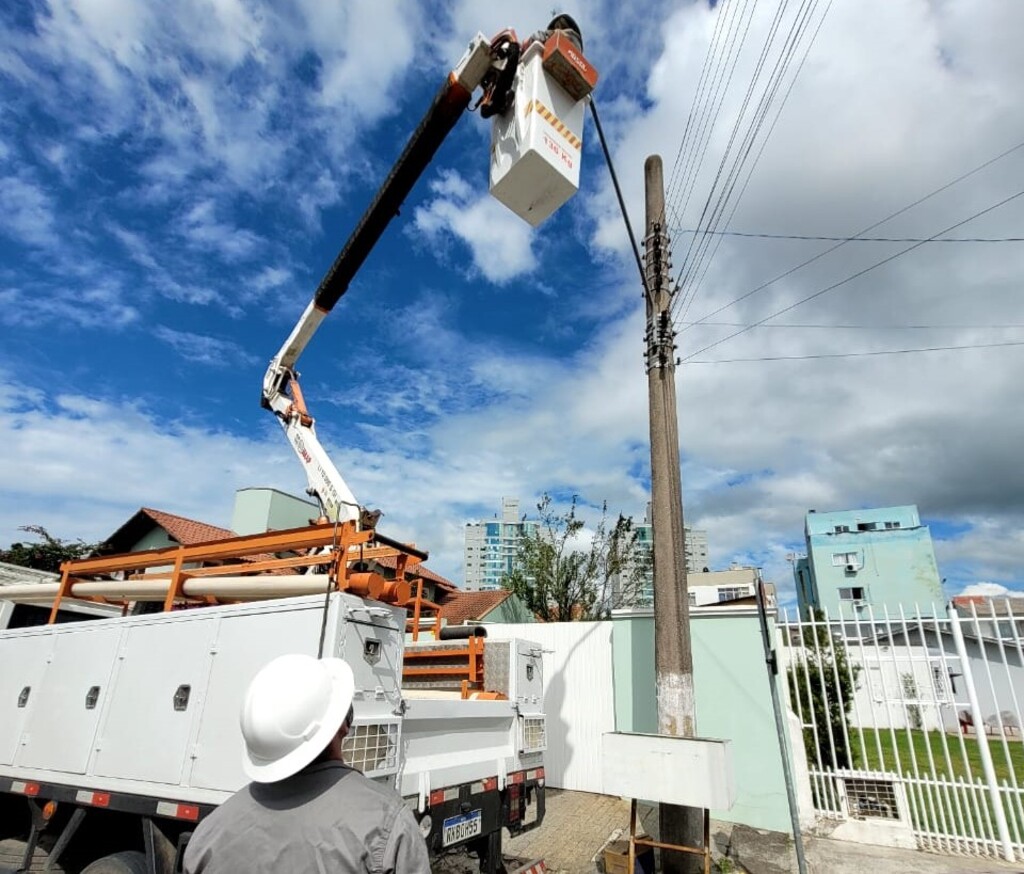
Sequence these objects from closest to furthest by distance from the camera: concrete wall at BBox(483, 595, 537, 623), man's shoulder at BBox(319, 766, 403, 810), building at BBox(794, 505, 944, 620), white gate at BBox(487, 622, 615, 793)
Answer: man's shoulder at BBox(319, 766, 403, 810), white gate at BBox(487, 622, 615, 793), concrete wall at BBox(483, 595, 537, 623), building at BBox(794, 505, 944, 620)

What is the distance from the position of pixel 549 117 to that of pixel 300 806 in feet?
15.5

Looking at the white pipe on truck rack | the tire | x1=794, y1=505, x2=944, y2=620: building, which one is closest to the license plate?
the white pipe on truck rack

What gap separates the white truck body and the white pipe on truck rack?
0.36 meters

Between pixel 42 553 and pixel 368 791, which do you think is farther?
pixel 42 553

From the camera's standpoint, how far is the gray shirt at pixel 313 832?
1.49 m

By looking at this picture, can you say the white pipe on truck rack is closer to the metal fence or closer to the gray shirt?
the gray shirt

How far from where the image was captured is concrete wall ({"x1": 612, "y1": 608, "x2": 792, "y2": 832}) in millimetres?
7430

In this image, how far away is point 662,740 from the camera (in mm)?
4707

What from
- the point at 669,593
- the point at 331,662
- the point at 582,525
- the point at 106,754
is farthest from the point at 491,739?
the point at 582,525

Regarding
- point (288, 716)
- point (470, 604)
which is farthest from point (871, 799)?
point (470, 604)

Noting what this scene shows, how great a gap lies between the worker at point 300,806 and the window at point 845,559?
49327 millimetres

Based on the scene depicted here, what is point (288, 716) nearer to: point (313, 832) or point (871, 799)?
point (313, 832)

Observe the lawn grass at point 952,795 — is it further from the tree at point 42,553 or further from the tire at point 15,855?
the tree at point 42,553

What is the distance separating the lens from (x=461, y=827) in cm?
400
